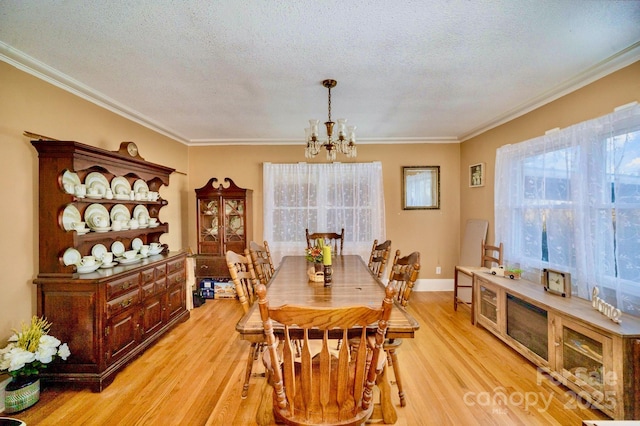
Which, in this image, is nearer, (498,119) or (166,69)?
(166,69)

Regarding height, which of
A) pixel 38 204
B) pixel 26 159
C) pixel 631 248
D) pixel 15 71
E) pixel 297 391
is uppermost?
pixel 15 71

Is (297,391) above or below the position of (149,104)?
below

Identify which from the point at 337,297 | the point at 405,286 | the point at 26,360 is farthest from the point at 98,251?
the point at 405,286

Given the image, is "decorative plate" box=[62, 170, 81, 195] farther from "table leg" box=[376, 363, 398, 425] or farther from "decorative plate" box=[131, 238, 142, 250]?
"table leg" box=[376, 363, 398, 425]

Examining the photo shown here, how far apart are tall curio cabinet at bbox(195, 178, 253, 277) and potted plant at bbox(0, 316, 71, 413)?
91.2 inches

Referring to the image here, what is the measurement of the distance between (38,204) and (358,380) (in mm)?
2724

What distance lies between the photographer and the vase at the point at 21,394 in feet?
6.45

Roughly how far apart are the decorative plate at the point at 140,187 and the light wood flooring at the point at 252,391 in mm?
1651

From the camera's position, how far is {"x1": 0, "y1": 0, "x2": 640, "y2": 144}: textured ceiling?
1655mm

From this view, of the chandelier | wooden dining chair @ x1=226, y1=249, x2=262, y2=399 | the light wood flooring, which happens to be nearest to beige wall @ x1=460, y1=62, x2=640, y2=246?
the light wood flooring

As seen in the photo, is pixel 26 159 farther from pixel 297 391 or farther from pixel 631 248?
pixel 631 248

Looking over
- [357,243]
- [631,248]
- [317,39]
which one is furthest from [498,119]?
[317,39]

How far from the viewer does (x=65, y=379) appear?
7.30ft

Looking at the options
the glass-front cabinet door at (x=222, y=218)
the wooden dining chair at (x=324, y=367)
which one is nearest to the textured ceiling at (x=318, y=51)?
the glass-front cabinet door at (x=222, y=218)
